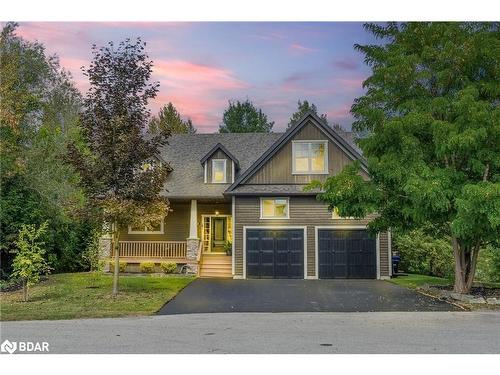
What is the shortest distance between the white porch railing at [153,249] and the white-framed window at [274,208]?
12.2ft

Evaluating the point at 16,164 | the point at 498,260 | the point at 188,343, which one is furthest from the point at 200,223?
the point at 188,343

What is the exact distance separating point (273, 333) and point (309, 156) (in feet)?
39.3

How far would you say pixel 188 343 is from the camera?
7.87 meters

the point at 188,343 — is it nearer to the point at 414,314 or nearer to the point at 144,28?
the point at 414,314

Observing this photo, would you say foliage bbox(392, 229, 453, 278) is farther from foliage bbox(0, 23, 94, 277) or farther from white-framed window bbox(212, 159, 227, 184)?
foliage bbox(0, 23, 94, 277)

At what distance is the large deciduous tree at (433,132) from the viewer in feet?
37.8

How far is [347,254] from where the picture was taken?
62.8 feet

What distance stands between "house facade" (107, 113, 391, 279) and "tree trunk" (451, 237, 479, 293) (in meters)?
5.27

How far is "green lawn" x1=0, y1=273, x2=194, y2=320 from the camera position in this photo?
1077cm

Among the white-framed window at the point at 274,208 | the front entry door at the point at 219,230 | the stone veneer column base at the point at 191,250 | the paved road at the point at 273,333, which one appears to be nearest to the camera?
the paved road at the point at 273,333

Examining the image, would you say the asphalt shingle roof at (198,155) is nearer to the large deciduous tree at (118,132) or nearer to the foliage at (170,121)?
the large deciduous tree at (118,132)

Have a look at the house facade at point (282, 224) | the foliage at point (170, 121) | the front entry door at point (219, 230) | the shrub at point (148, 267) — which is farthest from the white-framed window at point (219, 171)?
the foliage at point (170, 121)

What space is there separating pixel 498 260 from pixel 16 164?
1758 cm

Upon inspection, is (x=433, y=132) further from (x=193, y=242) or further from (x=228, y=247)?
(x=228, y=247)
